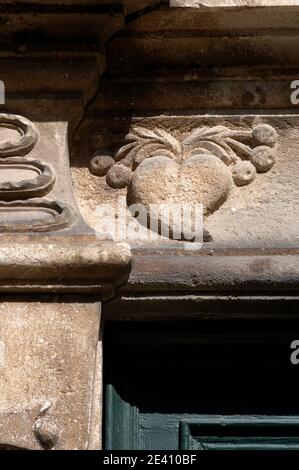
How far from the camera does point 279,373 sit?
9.93 ft

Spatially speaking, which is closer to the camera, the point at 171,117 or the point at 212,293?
the point at 212,293

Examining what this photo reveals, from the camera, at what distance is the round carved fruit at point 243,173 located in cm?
311

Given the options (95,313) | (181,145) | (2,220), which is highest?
(181,145)

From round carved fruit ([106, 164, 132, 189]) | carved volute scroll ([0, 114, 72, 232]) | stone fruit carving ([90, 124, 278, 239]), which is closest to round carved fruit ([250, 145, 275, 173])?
stone fruit carving ([90, 124, 278, 239])

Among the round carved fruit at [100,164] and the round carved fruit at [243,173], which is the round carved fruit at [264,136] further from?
the round carved fruit at [100,164]

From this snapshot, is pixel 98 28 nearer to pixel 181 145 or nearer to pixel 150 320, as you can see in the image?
pixel 181 145

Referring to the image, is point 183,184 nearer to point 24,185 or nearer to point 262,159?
point 262,159

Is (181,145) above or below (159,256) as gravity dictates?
above

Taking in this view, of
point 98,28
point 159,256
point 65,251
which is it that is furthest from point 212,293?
point 98,28

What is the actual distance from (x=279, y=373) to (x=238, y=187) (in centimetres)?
43

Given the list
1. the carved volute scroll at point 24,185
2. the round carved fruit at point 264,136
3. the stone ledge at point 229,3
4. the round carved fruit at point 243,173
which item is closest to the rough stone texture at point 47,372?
the carved volute scroll at point 24,185

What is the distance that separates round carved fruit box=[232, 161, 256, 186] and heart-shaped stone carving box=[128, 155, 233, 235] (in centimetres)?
2

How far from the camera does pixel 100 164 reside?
3135mm

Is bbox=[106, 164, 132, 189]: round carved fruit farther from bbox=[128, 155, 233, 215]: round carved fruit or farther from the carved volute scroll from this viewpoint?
the carved volute scroll
